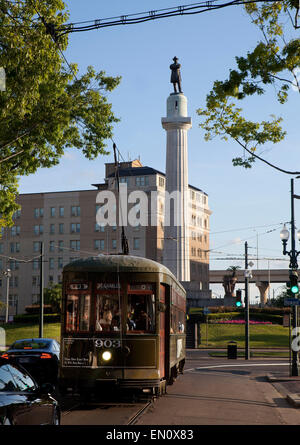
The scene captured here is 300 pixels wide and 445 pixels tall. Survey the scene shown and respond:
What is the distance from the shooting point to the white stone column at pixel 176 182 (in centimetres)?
7794

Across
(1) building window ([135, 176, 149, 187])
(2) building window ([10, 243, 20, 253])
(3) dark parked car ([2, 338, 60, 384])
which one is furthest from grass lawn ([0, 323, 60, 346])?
(1) building window ([135, 176, 149, 187])

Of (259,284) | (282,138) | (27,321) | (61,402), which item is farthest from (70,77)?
(259,284)

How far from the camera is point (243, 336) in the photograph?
62.1m

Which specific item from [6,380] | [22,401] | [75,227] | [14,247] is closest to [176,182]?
[75,227]

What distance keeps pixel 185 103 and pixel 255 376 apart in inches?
2176

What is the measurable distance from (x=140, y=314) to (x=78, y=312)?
4.68ft

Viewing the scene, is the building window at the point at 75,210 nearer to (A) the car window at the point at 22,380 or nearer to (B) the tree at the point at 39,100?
(B) the tree at the point at 39,100

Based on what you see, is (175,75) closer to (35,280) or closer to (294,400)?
(35,280)

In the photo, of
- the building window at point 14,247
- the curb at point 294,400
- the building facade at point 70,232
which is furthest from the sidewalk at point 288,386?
the building window at point 14,247

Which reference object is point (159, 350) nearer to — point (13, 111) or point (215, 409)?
point (215, 409)

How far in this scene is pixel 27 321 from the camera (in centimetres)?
7625

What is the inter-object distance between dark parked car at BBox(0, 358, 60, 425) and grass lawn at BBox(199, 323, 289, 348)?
47710mm

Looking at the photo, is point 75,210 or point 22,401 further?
point 75,210

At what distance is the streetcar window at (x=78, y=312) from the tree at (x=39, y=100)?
21.6ft
